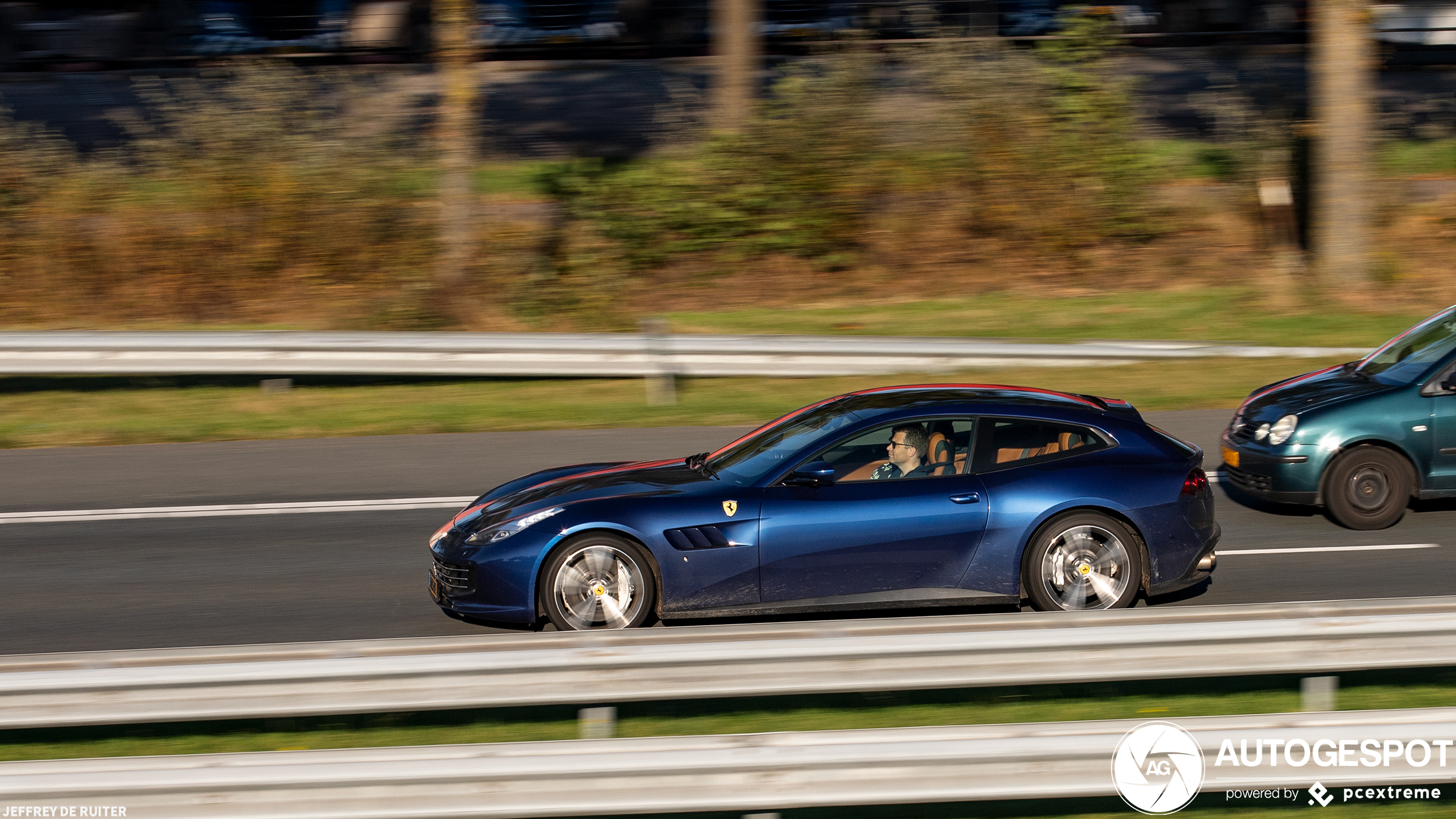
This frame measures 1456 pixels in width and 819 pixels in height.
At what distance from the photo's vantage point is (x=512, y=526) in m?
7.14

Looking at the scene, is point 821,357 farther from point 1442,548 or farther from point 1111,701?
point 1111,701

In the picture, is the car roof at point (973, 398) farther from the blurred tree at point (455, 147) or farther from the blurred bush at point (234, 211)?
the blurred bush at point (234, 211)

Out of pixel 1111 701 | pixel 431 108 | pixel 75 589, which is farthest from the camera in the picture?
pixel 431 108

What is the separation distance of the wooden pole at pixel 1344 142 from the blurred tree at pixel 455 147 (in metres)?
11.4

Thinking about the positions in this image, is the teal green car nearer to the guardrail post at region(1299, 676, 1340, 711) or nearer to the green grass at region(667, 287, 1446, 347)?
the guardrail post at region(1299, 676, 1340, 711)

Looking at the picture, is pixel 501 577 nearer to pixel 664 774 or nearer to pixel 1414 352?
pixel 664 774

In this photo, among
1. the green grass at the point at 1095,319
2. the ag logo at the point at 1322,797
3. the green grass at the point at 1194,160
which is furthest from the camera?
the green grass at the point at 1194,160

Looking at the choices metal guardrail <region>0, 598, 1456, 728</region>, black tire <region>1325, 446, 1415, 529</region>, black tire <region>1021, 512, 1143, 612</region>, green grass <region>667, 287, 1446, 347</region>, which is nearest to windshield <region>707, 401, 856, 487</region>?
black tire <region>1021, 512, 1143, 612</region>

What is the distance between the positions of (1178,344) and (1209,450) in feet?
13.4

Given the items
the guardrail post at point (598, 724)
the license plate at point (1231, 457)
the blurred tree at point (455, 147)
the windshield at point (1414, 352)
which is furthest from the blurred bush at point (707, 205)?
the guardrail post at point (598, 724)

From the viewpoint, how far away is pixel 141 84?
31875 mm

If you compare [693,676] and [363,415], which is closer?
[693,676]

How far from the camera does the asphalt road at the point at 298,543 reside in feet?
25.7

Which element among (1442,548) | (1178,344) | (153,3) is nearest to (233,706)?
(1442,548)
